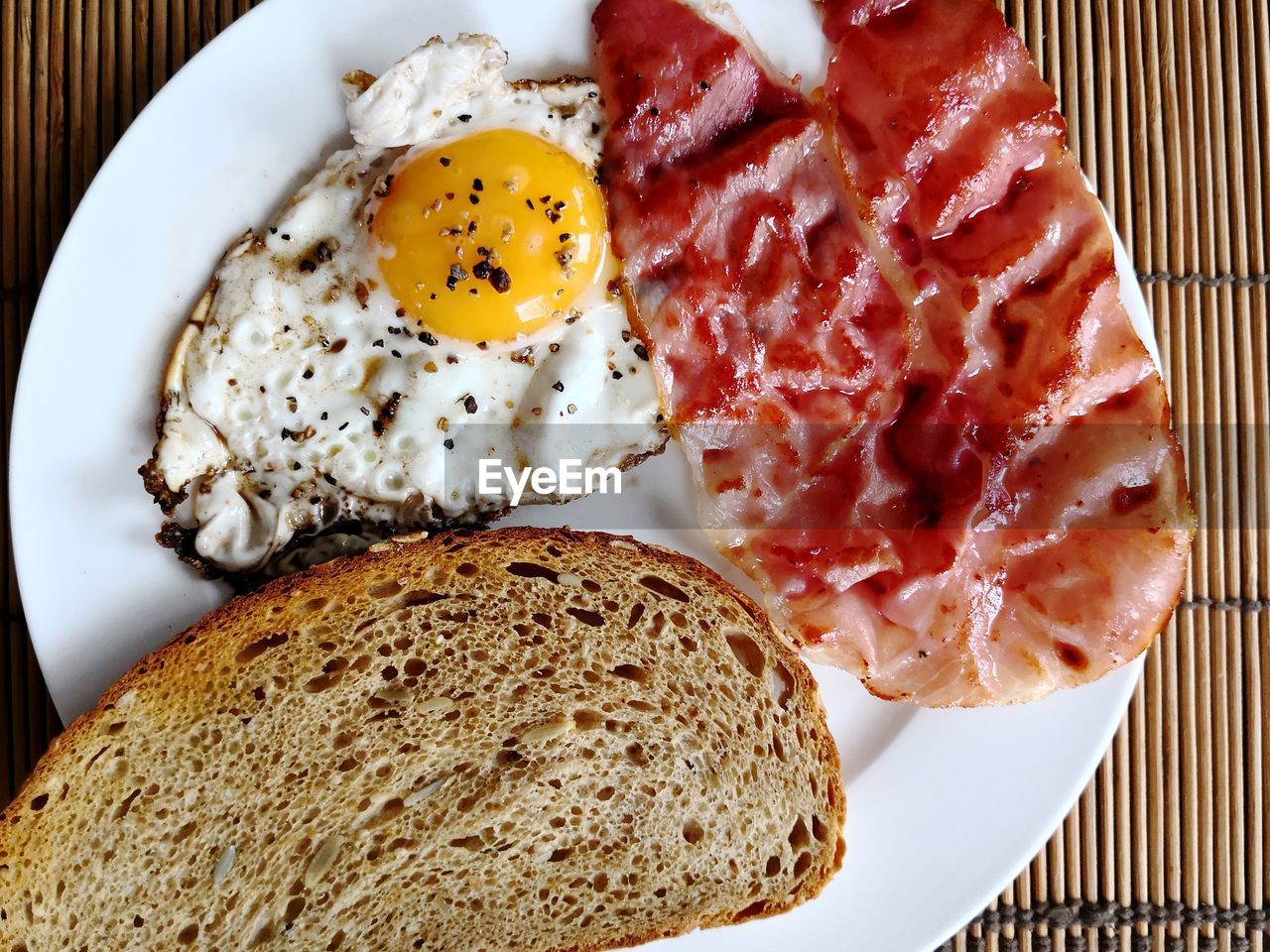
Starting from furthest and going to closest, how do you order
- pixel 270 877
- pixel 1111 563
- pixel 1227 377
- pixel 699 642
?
pixel 1227 377 < pixel 1111 563 < pixel 699 642 < pixel 270 877

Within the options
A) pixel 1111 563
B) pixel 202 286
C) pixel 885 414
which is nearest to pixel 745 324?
pixel 885 414

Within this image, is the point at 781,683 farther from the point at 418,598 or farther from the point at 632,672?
the point at 418,598

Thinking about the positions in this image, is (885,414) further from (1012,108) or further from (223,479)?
(223,479)

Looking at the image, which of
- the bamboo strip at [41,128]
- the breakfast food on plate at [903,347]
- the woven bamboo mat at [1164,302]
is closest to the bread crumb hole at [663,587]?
the breakfast food on plate at [903,347]

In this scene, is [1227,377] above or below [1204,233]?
below

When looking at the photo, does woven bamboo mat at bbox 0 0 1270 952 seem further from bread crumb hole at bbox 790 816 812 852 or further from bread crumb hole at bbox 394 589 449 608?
bread crumb hole at bbox 394 589 449 608

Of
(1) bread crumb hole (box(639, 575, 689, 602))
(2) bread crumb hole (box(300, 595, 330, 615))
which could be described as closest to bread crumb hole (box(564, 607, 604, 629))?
(1) bread crumb hole (box(639, 575, 689, 602))

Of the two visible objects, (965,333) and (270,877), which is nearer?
(270,877)

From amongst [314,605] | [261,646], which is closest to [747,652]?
[314,605]
